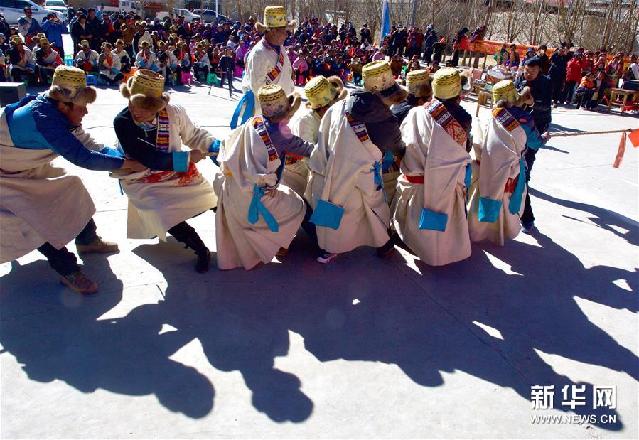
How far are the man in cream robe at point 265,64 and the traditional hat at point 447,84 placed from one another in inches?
69.8

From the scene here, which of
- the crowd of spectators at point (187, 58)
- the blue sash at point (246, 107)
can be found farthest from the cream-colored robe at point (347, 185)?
Result: the crowd of spectators at point (187, 58)

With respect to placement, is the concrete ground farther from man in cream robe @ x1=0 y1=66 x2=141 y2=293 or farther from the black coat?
the black coat

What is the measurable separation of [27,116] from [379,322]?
2528 mm

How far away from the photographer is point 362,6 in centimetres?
2928

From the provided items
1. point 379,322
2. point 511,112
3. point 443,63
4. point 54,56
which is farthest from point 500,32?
point 379,322

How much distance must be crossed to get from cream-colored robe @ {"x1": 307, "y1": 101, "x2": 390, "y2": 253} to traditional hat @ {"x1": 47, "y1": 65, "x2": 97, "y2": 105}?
1595mm

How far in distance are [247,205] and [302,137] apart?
2.80 feet

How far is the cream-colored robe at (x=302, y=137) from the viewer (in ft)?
13.9

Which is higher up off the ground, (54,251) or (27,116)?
(27,116)

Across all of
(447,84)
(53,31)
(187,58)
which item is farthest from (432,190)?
(53,31)

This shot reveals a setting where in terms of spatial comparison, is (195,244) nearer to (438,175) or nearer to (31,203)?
(31,203)

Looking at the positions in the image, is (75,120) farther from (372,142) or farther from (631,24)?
(631,24)

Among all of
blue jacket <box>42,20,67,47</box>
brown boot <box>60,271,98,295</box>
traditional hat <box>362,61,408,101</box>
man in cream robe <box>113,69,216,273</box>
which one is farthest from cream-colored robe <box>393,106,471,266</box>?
blue jacket <box>42,20,67,47</box>

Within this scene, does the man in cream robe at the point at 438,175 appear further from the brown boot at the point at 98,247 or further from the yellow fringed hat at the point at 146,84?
the brown boot at the point at 98,247
